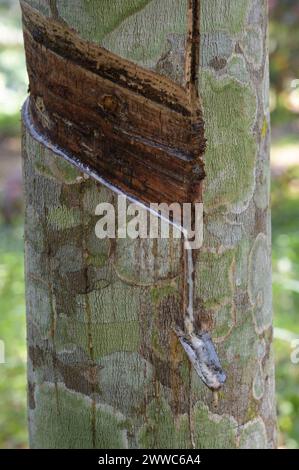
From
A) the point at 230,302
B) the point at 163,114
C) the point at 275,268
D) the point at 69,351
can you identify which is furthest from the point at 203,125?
the point at 275,268

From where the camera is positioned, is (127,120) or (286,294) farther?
(286,294)

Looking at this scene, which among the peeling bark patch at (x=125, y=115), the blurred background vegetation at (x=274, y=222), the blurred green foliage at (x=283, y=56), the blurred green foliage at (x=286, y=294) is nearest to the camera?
the peeling bark patch at (x=125, y=115)

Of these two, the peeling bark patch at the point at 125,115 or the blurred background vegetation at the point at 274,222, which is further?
the blurred background vegetation at the point at 274,222

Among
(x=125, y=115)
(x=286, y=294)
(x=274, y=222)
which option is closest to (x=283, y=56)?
(x=274, y=222)

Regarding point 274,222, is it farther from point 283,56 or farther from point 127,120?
point 127,120

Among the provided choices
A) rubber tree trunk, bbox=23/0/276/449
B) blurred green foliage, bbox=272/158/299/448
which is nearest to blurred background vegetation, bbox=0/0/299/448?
blurred green foliage, bbox=272/158/299/448

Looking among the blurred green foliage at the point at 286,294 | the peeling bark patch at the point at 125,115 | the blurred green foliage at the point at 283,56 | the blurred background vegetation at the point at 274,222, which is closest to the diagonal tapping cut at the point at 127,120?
the peeling bark patch at the point at 125,115

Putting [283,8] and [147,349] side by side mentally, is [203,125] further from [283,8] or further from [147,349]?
[283,8]

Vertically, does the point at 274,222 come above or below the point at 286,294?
above

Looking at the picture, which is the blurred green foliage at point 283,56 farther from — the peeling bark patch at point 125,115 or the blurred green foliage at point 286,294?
the peeling bark patch at point 125,115
